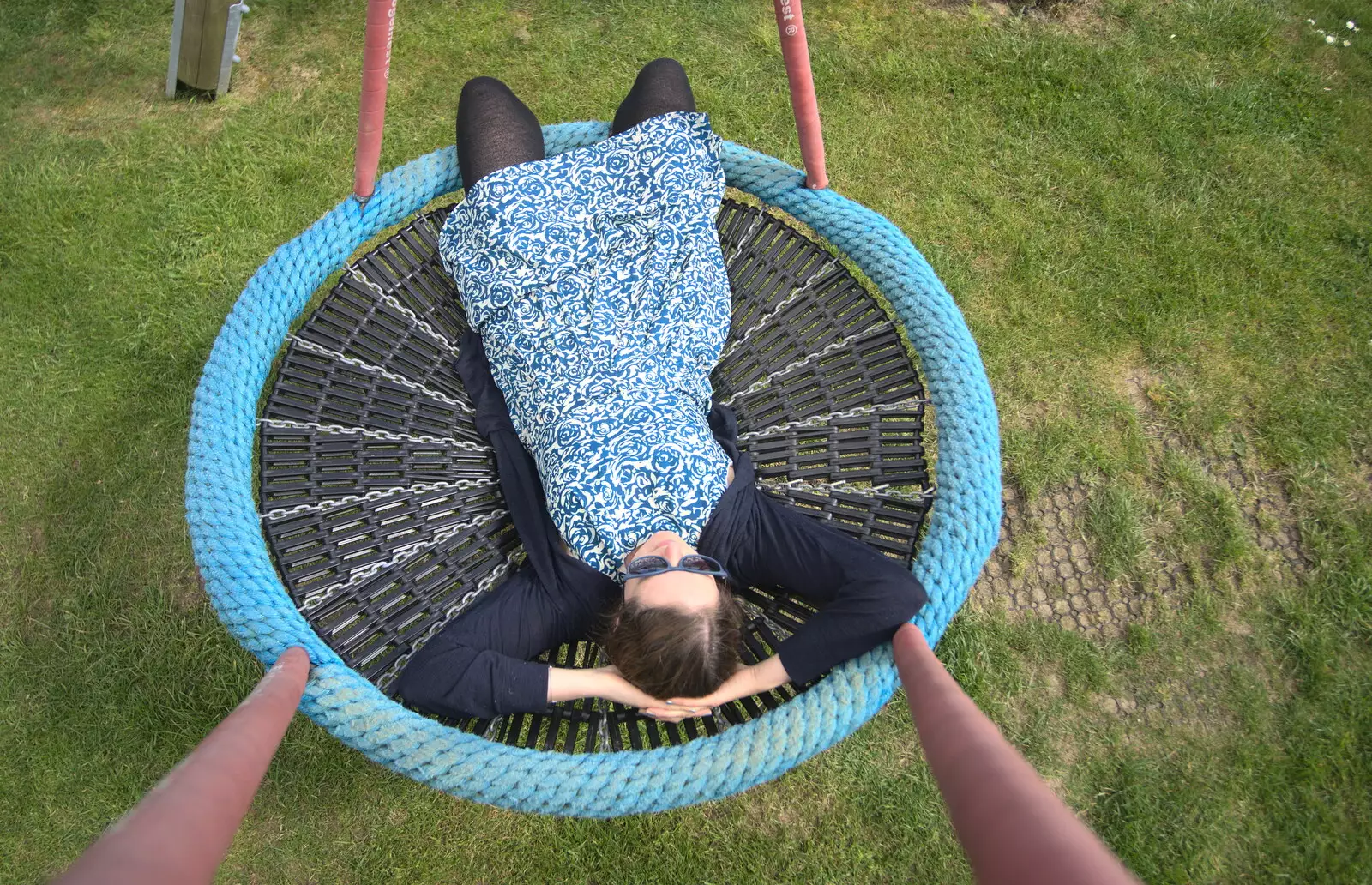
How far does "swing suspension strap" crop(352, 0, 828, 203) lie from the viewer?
4.87ft

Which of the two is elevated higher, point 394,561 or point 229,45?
point 229,45

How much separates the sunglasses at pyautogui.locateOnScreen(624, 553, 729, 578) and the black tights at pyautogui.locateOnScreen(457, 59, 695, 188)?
968 millimetres

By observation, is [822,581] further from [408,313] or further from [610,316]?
[408,313]

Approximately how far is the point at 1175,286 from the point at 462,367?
2104 mm

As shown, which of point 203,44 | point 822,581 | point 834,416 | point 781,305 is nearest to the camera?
point 822,581

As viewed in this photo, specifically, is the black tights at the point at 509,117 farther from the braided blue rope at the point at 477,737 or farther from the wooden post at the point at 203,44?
the wooden post at the point at 203,44

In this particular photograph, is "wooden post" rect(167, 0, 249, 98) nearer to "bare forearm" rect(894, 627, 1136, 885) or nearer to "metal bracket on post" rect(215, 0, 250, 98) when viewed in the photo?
"metal bracket on post" rect(215, 0, 250, 98)

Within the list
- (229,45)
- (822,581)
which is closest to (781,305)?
(822,581)

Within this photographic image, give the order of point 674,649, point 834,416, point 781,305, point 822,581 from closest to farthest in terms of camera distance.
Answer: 1. point 674,649
2. point 822,581
3. point 834,416
4. point 781,305

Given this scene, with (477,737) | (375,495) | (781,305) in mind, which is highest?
(781,305)

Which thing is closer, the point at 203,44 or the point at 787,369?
the point at 787,369

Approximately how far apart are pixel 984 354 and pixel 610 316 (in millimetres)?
1238

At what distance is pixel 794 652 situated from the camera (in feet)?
4.69

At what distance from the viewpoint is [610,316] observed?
1729mm
